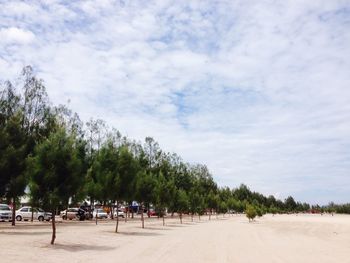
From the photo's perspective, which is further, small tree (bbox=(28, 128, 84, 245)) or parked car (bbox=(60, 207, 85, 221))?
parked car (bbox=(60, 207, 85, 221))

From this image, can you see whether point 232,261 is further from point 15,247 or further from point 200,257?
point 15,247

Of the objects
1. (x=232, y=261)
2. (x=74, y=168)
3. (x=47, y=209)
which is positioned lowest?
(x=232, y=261)

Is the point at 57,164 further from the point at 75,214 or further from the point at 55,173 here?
the point at 75,214

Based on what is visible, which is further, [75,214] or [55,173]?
[75,214]

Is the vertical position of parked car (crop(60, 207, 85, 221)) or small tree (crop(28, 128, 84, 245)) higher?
small tree (crop(28, 128, 84, 245))

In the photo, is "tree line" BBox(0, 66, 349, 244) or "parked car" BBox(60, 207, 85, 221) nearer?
"tree line" BBox(0, 66, 349, 244)

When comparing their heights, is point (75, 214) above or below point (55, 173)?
below

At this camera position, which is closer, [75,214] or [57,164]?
[57,164]

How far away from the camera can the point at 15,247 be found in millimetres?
21938

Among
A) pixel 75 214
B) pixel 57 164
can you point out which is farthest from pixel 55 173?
pixel 75 214

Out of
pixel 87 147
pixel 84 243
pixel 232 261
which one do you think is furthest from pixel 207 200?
pixel 232 261

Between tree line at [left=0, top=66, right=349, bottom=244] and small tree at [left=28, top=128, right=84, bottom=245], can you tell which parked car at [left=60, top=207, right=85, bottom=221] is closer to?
tree line at [left=0, top=66, right=349, bottom=244]

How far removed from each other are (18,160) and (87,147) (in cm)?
2682

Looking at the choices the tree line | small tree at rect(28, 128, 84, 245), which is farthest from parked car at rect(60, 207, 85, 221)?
small tree at rect(28, 128, 84, 245)
